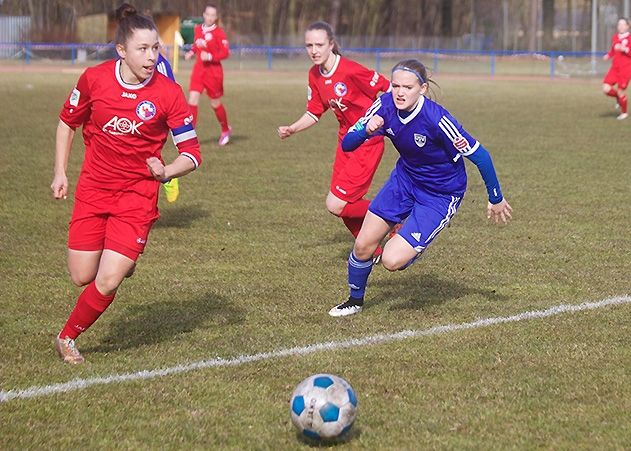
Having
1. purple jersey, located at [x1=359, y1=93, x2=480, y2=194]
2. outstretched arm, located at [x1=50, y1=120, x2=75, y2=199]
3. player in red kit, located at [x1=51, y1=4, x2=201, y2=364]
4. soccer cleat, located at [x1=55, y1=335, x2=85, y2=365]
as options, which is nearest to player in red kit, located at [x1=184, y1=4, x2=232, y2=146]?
purple jersey, located at [x1=359, y1=93, x2=480, y2=194]

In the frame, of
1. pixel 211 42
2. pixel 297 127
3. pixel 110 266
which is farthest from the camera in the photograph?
pixel 211 42

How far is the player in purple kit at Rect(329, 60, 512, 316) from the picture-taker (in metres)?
6.61

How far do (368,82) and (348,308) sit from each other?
2483 millimetres

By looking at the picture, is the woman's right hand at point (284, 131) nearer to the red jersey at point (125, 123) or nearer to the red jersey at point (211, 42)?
the red jersey at point (125, 123)

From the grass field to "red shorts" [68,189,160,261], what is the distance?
63cm

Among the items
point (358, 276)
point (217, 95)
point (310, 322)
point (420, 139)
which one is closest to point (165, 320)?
point (310, 322)

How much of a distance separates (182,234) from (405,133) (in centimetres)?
381

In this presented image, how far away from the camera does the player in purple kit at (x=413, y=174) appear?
661 cm

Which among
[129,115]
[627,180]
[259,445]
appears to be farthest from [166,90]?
[627,180]

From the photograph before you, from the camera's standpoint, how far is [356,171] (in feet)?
29.1

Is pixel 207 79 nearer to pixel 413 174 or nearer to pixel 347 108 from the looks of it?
pixel 347 108

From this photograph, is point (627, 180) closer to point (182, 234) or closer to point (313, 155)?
point (313, 155)

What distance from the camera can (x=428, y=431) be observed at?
4855 mm

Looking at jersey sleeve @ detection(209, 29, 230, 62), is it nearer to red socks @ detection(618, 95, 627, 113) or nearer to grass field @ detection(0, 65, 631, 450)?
grass field @ detection(0, 65, 631, 450)
